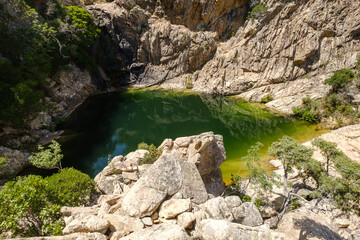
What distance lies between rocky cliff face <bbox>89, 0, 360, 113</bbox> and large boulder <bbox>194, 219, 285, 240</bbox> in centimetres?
3306

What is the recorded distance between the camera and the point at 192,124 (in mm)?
29734

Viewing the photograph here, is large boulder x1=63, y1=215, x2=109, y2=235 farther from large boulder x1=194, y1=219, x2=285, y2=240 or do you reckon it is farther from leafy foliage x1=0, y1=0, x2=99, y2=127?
leafy foliage x1=0, y1=0, x2=99, y2=127

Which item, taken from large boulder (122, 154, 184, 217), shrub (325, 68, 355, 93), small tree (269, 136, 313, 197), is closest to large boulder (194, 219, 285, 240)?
large boulder (122, 154, 184, 217)

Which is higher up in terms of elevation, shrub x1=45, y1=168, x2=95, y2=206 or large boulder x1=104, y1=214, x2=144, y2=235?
large boulder x1=104, y1=214, x2=144, y2=235

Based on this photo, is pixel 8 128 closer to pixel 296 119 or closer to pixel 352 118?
pixel 296 119

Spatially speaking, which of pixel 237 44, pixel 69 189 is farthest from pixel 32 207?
pixel 237 44

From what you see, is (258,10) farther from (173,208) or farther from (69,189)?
(69,189)

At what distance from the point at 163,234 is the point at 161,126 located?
80.0 feet

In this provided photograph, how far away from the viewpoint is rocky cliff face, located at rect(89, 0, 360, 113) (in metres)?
35.5

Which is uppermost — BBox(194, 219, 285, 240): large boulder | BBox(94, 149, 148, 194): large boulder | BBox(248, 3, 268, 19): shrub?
BBox(248, 3, 268, 19): shrub

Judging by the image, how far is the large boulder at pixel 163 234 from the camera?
4.76m

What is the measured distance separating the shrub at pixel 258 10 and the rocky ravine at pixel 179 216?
4778 cm

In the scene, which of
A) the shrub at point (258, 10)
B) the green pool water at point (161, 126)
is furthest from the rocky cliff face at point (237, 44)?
the green pool water at point (161, 126)

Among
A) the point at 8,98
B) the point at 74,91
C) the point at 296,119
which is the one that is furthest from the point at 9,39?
the point at 296,119
